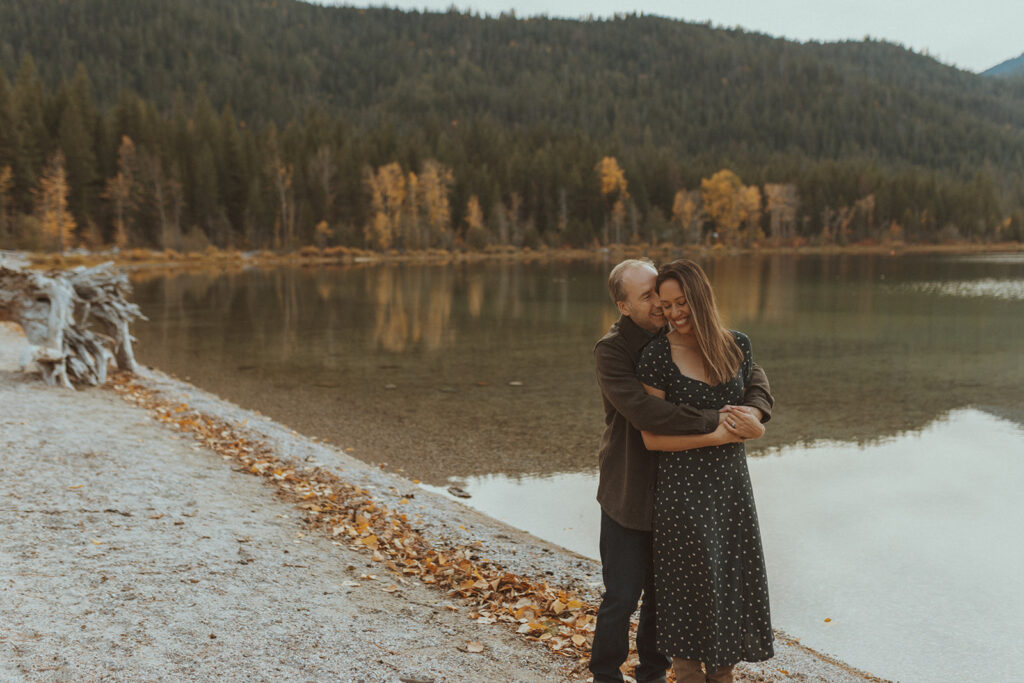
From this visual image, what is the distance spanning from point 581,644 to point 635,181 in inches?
4912

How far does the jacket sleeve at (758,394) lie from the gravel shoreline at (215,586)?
7.37 feet

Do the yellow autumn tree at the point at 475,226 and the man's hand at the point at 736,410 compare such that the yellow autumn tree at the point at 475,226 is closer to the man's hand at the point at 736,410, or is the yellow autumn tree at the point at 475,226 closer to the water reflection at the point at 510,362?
the water reflection at the point at 510,362

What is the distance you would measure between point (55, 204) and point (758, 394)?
84.9 metres

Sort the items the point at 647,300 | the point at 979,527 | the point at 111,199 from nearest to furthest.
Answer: the point at 647,300, the point at 979,527, the point at 111,199

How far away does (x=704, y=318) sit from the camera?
3.98 m

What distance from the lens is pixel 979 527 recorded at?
10.0 meters

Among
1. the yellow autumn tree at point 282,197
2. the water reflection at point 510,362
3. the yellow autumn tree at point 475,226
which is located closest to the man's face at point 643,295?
the water reflection at point 510,362

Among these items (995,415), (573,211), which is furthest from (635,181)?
(995,415)

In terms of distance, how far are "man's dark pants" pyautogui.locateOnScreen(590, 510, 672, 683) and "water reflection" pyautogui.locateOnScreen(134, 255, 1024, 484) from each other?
696 cm

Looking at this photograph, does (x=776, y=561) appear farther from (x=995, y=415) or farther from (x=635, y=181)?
(x=635, y=181)

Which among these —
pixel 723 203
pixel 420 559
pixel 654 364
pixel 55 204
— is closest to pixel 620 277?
pixel 654 364

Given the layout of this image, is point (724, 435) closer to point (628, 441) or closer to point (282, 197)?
point (628, 441)

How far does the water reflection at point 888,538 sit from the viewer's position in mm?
6992

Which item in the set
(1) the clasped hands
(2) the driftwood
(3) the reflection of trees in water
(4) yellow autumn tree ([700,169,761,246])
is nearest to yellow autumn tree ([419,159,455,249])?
(3) the reflection of trees in water
